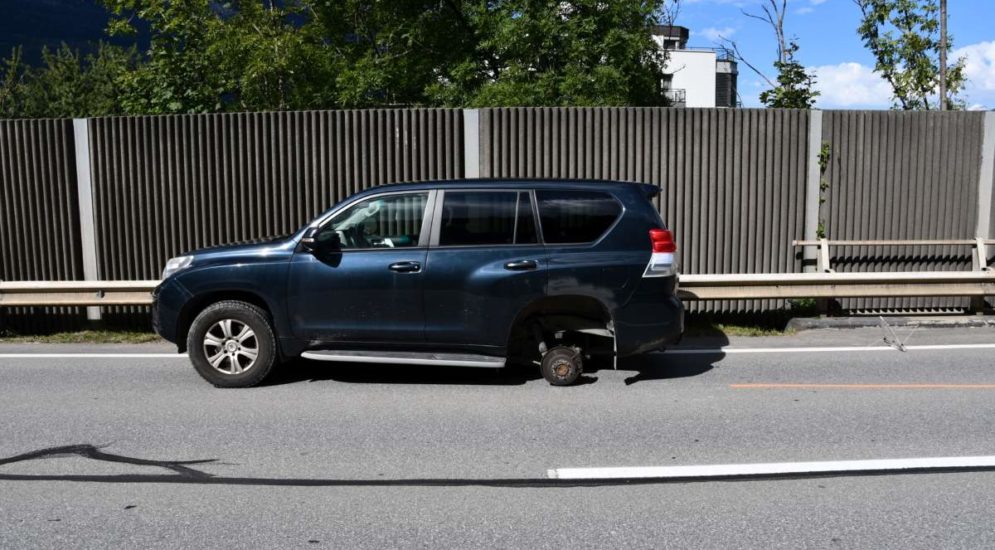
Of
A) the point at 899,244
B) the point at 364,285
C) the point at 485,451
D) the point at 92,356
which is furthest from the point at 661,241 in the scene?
the point at 92,356

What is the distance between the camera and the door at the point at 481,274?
7.40 m

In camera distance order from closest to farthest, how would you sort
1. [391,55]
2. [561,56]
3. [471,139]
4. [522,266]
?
[522,266]
[471,139]
[561,56]
[391,55]

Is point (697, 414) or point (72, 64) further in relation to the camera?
point (72, 64)

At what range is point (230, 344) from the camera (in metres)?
7.70

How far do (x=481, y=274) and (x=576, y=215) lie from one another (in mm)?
993

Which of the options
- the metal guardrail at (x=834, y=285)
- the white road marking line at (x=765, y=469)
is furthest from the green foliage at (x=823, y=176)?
the white road marking line at (x=765, y=469)

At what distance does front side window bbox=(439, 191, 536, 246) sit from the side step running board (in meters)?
0.98

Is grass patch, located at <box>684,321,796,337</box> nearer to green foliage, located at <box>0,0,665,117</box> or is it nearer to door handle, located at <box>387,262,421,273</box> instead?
door handle, located at <box>387,262,421,273</box>

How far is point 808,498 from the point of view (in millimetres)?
4879

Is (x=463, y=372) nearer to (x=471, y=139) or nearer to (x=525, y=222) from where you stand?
(x=525, y=222)

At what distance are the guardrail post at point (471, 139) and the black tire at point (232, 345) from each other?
4240 mm

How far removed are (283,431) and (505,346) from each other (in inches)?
82.0

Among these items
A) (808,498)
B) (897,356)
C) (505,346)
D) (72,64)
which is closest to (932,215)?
(897,356)

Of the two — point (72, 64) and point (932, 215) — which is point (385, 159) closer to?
point (932, 215)
